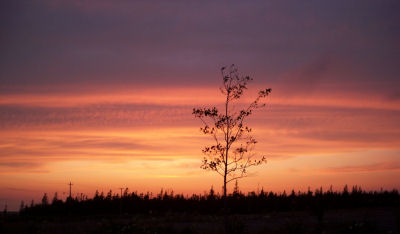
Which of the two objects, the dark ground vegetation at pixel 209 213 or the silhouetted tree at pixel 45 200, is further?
the silhouetted tree at pixel 45 200

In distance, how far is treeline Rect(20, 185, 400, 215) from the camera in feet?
186

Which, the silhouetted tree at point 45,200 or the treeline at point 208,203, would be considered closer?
the treeline at point 208,203

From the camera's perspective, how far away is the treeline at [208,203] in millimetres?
56688

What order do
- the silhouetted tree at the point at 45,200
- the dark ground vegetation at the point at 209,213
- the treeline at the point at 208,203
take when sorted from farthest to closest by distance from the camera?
1. the silhouetted tree at the point at 45,200
2. the treeline at the point at 208,203
3. the dark ground vegetation at the point at 209,213

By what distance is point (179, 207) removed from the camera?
82625 millimetres

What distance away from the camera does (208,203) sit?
258ft

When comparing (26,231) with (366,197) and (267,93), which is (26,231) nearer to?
(267,93)

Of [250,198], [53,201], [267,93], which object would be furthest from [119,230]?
[53,201]

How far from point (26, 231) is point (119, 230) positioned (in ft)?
29.2

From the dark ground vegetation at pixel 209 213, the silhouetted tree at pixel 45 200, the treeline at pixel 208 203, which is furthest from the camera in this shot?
the silhouetted tree at pixel 45 200

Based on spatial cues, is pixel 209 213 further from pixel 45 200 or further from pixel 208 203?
pixel 45 200

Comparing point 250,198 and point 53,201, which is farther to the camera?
point 53,201

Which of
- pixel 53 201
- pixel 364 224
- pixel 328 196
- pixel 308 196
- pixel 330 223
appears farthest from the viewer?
pixel 53 201

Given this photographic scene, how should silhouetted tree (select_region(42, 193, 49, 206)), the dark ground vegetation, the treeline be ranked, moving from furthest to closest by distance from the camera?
1. silhouetted tree (select_region(42, 193, 49, 206))
2. the treeline
3. the dark ground vegetation
